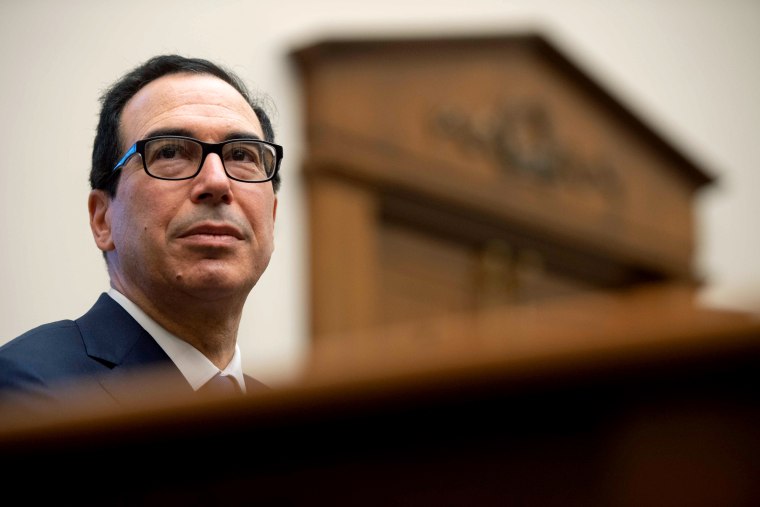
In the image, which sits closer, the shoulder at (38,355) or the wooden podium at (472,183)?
the shoulder at (38,355)

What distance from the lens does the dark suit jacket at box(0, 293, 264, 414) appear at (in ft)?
2.99

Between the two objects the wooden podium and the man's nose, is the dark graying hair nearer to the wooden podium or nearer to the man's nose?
the man's nose

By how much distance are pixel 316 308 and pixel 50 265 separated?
789 millimetres

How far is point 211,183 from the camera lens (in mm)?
1019

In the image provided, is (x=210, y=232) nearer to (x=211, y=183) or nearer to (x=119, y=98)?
(x=211, y=183)

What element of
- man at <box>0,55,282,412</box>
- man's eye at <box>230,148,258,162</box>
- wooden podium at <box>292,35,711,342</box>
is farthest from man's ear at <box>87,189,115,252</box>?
wooden podium at <box>292,35,711,342</box>

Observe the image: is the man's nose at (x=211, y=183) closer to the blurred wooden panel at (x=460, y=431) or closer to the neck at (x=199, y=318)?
the neck at (x=199, y=318)

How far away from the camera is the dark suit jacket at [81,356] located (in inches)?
35.9

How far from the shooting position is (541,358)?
499mm

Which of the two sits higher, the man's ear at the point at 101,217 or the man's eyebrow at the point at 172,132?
the man's eyebrow at the point at 172,132

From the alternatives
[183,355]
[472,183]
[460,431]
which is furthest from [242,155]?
[472,183]

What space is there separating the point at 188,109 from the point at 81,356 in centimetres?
23

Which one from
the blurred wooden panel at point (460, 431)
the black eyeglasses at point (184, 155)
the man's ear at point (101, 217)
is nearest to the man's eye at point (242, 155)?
the black eyeglasses at point (184, 155)

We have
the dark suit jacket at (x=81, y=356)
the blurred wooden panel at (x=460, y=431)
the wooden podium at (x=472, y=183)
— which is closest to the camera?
the blurred wooden panel at (x=460, y=431)
